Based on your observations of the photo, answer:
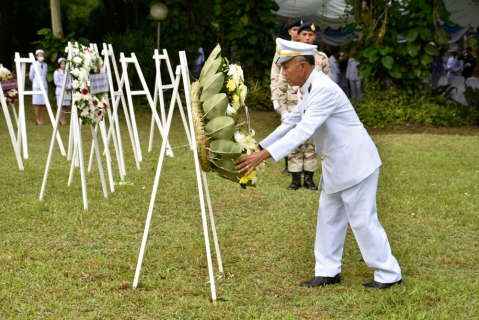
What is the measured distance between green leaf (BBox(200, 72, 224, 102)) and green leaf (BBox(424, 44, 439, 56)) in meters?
11.2

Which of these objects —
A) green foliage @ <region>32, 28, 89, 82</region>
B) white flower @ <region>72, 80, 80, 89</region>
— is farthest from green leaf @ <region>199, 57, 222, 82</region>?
green foliage @ <region>32, 28, 89, 82</region>

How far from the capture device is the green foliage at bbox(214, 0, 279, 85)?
687 inches

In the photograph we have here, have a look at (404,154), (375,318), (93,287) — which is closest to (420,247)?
(375,318)

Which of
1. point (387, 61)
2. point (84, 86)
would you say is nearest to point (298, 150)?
point (84, 86)

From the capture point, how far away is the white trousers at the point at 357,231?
4609mm

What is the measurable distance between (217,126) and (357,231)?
1.30 m

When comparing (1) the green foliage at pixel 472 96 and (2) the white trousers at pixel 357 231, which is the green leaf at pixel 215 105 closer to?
(2) the white trousers at pixel 357 231

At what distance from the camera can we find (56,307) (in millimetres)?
4500

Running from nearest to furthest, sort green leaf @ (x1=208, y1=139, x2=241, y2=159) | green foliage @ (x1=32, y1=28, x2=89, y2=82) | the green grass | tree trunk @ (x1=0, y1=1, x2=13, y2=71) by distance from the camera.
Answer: green leaf @ (x1=208, y1=139, x2=241, y2=159), the green grass, green foliage @ (x1=32, y1=28, x2=89, y2=82), tree trunk @ (x1=0, y1=1, x2=13, y2=71)

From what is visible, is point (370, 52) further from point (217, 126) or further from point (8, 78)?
point (217, 126)

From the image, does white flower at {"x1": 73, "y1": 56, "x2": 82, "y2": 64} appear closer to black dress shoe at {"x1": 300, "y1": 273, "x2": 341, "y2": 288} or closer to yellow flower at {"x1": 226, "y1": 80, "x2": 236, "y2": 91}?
yellow flower at {"x1": 226, "y1": 80, "x2": 236, "y2": 91}

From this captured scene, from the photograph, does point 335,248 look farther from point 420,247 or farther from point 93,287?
point 93,287

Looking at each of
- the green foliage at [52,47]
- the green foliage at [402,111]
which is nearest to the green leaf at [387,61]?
the green foliage at [402,111]

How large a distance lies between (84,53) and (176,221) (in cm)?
227
